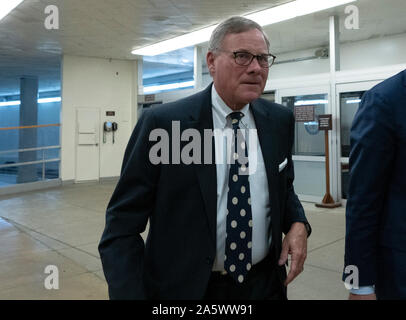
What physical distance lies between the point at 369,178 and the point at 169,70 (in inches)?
444

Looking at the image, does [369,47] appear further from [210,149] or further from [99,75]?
[210,149]

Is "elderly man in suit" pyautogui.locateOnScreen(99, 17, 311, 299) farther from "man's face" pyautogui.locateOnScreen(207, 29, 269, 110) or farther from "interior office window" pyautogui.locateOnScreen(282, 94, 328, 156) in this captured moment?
"interior office window" pyautogui.locateOnScreen(282, 94, 328, 156)

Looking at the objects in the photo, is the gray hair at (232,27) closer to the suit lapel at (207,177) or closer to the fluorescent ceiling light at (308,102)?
the suit lapel at (207,177)

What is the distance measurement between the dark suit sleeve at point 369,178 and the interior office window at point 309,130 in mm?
5556

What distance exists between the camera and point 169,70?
39.3ft

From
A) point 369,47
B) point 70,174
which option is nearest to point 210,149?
point 369,47

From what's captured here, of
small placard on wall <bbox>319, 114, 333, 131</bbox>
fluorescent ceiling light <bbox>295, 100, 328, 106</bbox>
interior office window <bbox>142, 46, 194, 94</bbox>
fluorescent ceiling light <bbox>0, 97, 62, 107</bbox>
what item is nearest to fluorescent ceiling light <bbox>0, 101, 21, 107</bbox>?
fluorescent ceiling light <bbox>0, 97, 62, 107</bbox>

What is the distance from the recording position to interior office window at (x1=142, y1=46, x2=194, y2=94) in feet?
31.3

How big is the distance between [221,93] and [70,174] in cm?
854

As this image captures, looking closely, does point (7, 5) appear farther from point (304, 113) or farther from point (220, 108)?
point (220, 108)

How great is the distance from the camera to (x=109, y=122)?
955 cm

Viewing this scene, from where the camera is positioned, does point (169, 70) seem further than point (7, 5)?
Yes

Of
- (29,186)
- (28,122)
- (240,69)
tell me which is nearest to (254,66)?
(240,69)

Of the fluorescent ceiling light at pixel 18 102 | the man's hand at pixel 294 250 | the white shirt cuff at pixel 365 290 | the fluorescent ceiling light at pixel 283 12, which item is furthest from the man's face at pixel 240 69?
the fluorescent ceiling light at pixel 18 102
